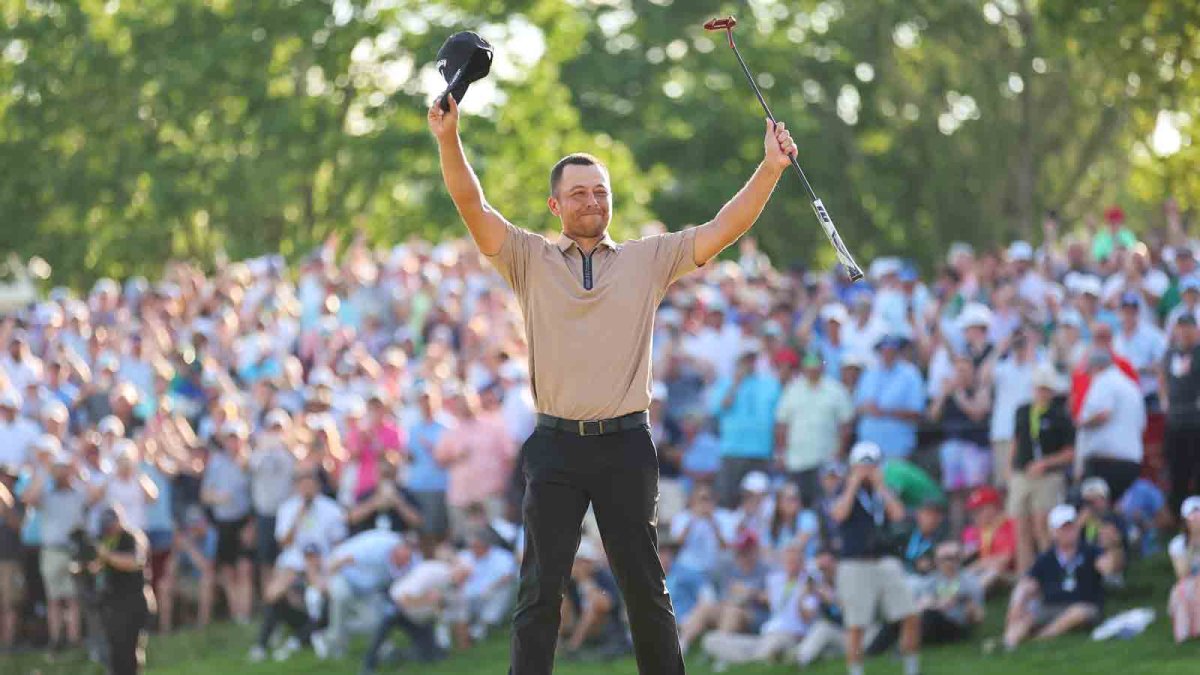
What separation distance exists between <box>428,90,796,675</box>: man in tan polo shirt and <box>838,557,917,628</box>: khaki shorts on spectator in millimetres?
7170

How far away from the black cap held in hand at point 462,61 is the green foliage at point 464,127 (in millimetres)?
25337

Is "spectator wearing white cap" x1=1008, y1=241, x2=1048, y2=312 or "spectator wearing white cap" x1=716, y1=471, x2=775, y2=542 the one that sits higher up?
"spectator wearing white cap" x1=1008, y1=241, x2=1048, y2=312

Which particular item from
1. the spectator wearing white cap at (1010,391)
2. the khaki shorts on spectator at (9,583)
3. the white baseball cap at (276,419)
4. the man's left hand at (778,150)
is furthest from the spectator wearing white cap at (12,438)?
the man's left hand at (778,150)

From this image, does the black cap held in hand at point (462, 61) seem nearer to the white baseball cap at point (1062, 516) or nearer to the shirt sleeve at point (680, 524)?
the white baseball cap at point (1062, 516)

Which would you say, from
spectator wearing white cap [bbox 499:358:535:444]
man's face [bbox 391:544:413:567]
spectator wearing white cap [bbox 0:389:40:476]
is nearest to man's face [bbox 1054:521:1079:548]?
spectator wearing white cap [bbox 499:358:535:444]

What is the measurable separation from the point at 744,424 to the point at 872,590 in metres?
2.65

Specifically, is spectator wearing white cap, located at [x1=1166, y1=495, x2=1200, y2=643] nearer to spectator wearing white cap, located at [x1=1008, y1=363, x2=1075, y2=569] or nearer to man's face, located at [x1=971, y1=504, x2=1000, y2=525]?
spectator wearing white cap, located at [x1=1008, y1=363, x2=1075, y2=569]

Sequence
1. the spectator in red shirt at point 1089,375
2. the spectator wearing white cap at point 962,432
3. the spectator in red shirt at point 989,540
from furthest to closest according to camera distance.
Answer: the spectator wearing white cap at point 962,432 < the spectator in red shirt at point 989,540 < the spectator in red shirt at point 1089,375

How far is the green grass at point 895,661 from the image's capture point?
45.8 feet

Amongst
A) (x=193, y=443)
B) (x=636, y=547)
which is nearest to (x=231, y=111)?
(x=193, y=443)

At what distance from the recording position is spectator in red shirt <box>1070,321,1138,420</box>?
598 inches

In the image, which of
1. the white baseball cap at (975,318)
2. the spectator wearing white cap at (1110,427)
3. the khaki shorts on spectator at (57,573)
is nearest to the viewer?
the spectator wearing white cap at (1110,427)

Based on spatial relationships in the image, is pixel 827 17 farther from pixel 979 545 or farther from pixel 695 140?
pixel 979 545

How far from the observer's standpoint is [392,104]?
34.6 meters
